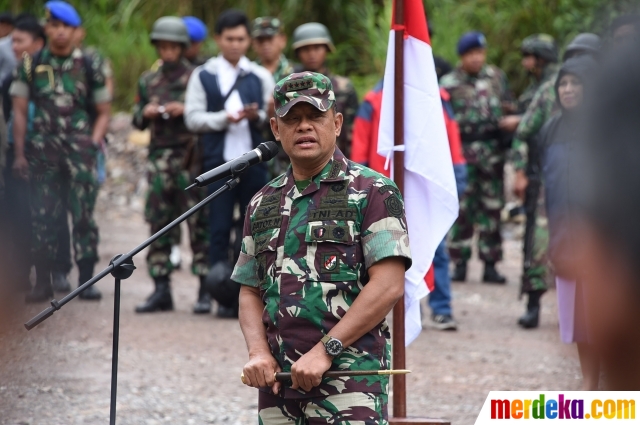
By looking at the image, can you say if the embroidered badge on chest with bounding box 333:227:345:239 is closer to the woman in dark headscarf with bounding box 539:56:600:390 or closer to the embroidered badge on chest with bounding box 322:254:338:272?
the embroidered badge on chest with bounding box 322:254:338:272

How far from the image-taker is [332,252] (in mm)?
3756

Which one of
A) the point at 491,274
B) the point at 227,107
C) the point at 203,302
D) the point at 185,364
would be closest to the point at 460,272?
the point at 491,274

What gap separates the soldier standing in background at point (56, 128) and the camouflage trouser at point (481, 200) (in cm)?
376

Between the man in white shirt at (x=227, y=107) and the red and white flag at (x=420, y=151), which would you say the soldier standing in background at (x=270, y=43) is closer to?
the man in white shirt at (x=227, y=107)

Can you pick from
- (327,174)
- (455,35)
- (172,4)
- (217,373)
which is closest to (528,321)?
(217,373)

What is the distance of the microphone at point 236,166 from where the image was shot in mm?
4062

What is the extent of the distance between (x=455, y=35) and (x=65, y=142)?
874cm

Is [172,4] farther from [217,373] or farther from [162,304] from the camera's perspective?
[217,373]

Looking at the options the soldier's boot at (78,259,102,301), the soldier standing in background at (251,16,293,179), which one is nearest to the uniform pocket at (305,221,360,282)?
the soldier standing in background at (251,16,293,179)

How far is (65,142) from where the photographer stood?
9.23 meters

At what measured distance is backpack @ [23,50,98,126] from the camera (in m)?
9.21

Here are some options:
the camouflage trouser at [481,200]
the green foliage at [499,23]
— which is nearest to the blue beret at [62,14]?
the camouflage trouser at [481,200]

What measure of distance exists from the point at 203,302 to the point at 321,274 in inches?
224

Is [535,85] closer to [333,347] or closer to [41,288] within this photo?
[41,288]
